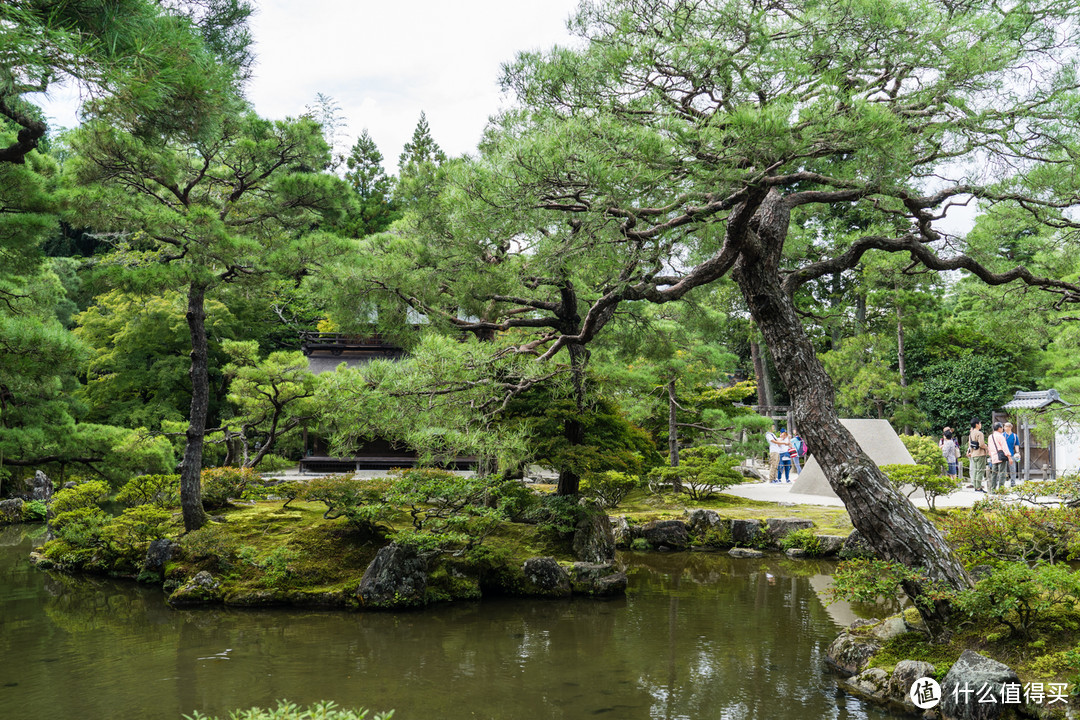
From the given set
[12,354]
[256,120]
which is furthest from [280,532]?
[256,120]

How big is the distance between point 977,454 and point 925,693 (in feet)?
32.6

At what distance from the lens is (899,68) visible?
5.14 meters

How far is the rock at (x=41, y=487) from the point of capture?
13.8 meters

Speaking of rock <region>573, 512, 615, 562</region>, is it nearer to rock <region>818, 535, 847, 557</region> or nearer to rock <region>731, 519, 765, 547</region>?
rock <region>731, 519, 765, 547</region>

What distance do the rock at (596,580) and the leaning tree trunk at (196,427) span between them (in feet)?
15.3

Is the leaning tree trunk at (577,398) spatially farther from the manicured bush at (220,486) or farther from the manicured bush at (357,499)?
the manicured bush at (220,486)

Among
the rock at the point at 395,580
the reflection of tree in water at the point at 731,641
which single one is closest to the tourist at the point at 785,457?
the reflection of tree in water at the point at 731,641

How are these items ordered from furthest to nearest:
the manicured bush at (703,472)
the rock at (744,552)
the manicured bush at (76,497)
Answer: the manicured bush at (703,472) → the rock at (744,552) → the manicured bush at (76,497)

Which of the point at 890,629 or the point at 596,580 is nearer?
the point at 890,629

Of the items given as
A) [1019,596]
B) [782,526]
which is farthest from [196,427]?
[1019,596]

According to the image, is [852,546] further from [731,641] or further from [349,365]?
[349,365]

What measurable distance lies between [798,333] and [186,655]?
225 inches

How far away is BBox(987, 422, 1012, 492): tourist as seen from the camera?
453 inches

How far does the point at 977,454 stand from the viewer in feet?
41.4
